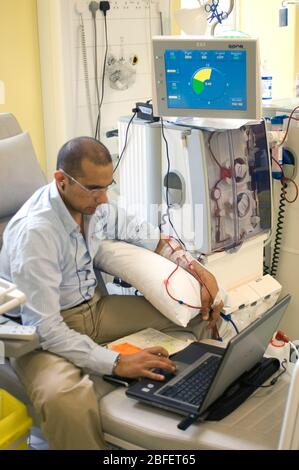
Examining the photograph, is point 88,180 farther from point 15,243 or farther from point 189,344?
point 189,344

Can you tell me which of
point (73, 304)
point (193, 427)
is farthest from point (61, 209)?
point (193, 427)

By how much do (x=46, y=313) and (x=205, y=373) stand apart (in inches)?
20.6

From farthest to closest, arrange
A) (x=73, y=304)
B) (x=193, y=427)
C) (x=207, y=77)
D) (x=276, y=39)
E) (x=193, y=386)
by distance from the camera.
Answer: (x=276, y=39)
(x=207, y=77)
(x=73, y=304)
(x=193, y=386)
(x=193, y=427)

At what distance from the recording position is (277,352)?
257 cm

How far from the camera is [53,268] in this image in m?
2.12

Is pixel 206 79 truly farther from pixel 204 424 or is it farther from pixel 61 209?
pixel 204 424

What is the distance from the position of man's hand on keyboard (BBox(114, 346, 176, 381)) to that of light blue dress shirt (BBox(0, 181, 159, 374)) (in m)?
0.04

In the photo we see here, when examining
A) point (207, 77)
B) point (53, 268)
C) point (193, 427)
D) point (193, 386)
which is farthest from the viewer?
point (207, 77)

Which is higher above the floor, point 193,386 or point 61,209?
point 61,209

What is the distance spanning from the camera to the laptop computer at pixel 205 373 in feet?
5.95

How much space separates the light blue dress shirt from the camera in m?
2.05

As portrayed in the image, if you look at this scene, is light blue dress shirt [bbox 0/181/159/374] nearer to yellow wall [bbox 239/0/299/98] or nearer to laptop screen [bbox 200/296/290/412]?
laptop screen [bbox 200/296/290/412]

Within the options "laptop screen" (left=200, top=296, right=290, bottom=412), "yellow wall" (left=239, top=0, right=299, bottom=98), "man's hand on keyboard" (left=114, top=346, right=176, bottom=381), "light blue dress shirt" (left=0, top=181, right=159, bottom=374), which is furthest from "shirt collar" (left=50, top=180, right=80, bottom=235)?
"yellow wall" (left=239, top=0, right=299, bottom=98)

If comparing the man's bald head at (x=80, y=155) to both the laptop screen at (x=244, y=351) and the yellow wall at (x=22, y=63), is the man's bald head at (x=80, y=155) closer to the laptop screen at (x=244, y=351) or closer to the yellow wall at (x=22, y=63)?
the laptop screen at (x=244, y=351)
